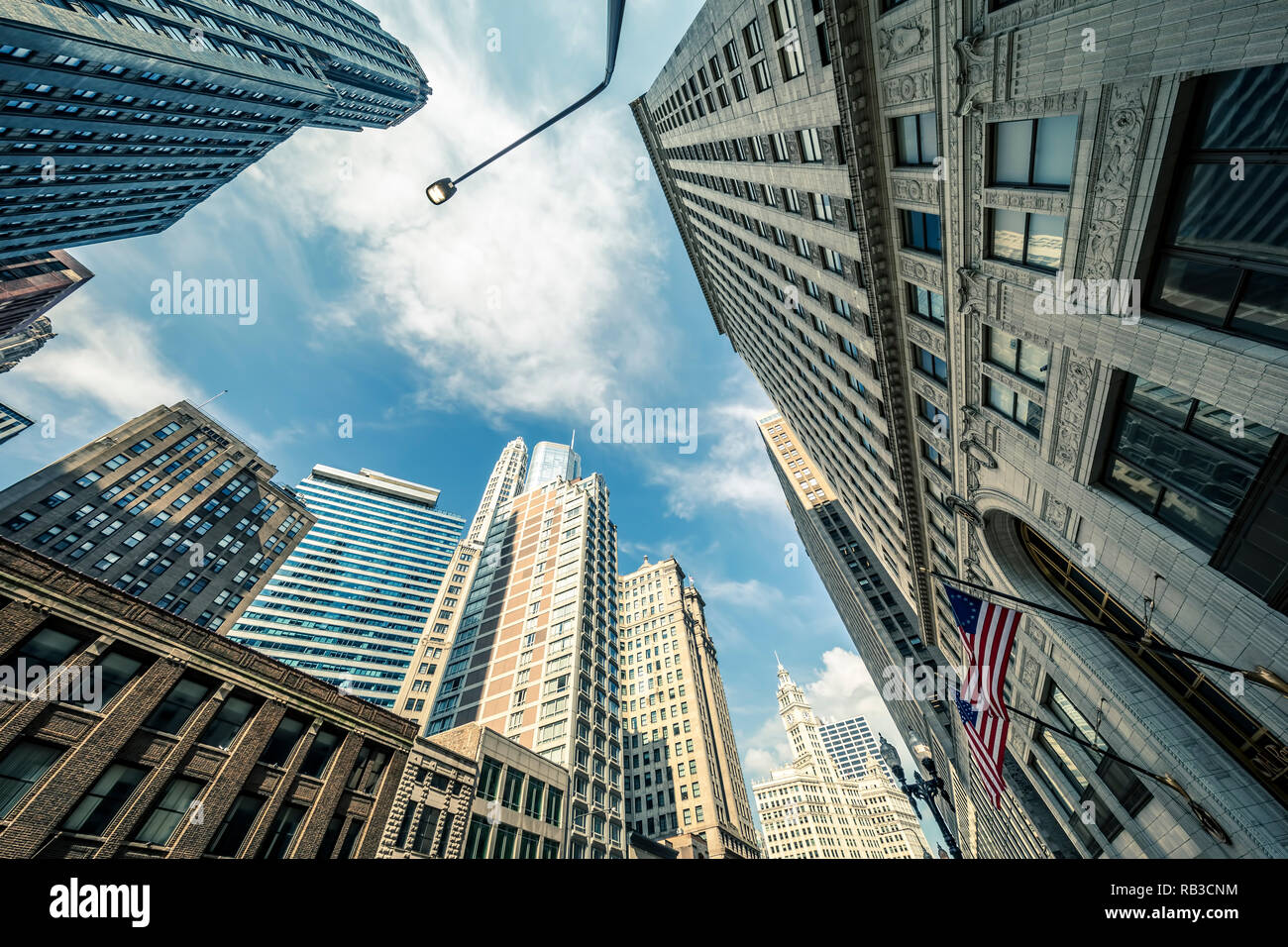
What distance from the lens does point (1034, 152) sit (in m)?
12.9

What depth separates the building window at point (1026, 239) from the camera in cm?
1309

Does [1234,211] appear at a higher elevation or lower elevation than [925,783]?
lower

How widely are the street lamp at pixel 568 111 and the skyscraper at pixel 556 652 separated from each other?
46.1m

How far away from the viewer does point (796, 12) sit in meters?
18.9

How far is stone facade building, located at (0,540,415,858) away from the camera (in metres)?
16.5

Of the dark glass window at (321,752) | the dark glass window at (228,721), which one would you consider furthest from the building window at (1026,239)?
the dark glass window at (321,752)

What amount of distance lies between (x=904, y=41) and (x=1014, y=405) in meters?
11.4

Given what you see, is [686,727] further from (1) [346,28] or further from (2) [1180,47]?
(1) [346,28]

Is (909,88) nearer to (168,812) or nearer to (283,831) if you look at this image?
(168,812)

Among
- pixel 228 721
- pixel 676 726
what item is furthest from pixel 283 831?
pixel 676 726

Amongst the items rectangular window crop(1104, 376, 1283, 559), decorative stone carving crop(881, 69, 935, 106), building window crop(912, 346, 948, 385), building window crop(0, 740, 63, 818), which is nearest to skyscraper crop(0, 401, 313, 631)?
building window crop(0, 740, 63, 818)

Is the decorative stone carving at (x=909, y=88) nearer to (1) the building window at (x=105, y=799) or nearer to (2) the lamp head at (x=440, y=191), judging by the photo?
(2) the lamp head at (x=440, y=191)
